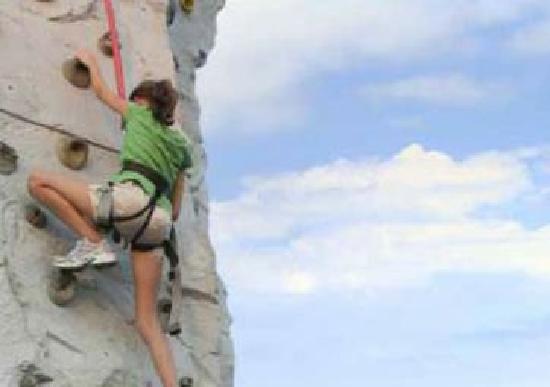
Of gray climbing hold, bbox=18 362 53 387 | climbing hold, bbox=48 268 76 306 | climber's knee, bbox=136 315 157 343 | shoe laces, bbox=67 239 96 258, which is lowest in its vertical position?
gray climbing hold, bbox=18 362 53 387

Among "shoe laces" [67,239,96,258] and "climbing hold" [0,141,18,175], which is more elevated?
"climbing hold" [0,141,18,175]

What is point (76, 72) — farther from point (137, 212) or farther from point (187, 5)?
point (187, 5)

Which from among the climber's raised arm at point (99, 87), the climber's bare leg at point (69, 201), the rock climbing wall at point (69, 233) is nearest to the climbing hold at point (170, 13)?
the rock climbing wall at point (69, 233)

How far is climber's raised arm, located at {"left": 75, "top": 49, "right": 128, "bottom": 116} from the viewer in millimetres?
7543

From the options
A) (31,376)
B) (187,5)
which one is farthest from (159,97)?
(187,5)

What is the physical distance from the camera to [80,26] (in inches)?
340

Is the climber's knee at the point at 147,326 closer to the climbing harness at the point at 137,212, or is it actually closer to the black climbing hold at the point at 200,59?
the climbing harness at the point at 137,212

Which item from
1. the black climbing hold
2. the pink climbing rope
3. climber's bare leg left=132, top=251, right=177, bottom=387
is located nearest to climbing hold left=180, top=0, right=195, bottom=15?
the black climbing hold

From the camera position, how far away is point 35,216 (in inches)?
298

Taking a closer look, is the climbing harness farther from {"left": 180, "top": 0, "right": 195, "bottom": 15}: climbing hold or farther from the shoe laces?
{"left": 180, "top": 0, "right": 195, "bottom": 15}: climbing hold

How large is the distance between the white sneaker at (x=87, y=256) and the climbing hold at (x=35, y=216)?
35 centimetres

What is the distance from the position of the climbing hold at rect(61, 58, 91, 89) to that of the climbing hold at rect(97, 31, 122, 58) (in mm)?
386

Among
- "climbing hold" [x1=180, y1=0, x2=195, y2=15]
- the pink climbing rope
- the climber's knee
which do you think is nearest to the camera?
the climber's knee

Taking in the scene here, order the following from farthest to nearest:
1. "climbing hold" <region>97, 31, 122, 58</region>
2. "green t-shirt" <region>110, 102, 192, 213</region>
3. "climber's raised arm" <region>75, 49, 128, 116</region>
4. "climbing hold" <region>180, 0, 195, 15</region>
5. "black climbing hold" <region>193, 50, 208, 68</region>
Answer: "black climbing hold" <region>193, 50, 208, 68</region>
"climbing hold" <region>180, 0, 195, 15</region>
"climbing hold" <region>97, 31, 122, 58</region>
"climber's raised arm" <region>75, 49, 128, 116</region>
"green t-shirt" <region>110, 102, 192, 213</region>
